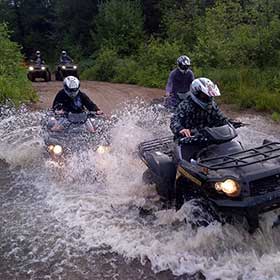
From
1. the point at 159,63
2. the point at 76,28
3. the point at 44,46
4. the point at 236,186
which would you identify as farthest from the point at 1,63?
the point at 44,46

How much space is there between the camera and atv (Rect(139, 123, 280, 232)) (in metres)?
4.49

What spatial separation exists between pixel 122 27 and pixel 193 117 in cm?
2556

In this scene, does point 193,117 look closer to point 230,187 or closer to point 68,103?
point 230,187

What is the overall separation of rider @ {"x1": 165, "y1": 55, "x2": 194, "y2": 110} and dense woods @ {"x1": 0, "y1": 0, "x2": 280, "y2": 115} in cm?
310

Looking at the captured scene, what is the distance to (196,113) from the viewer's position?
5.93 m

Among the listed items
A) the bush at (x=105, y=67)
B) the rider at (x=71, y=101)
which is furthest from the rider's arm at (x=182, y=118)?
the bush at (x=105, y=67)

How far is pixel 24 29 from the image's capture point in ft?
152

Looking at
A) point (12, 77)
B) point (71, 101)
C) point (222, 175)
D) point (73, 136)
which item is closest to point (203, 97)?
point (222, 175)

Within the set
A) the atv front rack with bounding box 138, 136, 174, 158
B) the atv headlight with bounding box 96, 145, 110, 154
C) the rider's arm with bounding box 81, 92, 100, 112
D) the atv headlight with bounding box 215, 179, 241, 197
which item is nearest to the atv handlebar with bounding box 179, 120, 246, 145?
the atv front rack with bounding box 138, 136, 174, 158

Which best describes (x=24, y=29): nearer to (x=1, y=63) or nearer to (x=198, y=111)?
(x=1, y=63)

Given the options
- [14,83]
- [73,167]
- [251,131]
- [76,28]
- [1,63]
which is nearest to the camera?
[73,167]

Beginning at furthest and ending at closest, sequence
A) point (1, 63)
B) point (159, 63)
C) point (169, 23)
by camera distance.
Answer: point (169, 23) < point (159, 63) < point (1, 63)

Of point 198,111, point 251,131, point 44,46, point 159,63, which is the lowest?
point 44,46

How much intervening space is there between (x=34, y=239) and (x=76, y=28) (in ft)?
112
